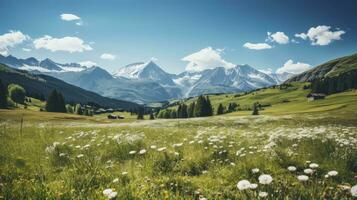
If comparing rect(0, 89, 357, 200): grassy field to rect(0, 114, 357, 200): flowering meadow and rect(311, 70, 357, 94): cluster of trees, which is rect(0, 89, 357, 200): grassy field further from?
rect(311, 70, 357, 94): cluster of trees

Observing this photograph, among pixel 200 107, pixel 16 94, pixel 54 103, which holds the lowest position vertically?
pixel 200 107

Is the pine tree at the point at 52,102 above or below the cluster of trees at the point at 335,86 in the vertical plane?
below

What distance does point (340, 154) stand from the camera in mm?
8820

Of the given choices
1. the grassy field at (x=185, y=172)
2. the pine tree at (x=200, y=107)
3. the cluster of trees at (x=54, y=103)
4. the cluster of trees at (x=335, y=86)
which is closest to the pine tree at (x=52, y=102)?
the cluster of trees at (x=54, y=103)

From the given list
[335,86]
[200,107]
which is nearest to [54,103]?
[200,107]

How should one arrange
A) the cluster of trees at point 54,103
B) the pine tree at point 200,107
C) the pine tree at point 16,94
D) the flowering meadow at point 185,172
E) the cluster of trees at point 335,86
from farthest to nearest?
the cluster of trees at point 335,86, the pine tree at point 16,94, the pine tree at point 200,107, the cluster of trees at point 54,103, the flowering meadow at point 185,172

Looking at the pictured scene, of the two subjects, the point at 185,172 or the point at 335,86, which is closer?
the point at 185,172

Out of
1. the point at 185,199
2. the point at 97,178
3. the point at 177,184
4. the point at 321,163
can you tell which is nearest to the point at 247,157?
Result: the point at 321,163

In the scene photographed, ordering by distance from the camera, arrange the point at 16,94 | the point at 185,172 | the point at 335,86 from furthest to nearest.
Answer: the point at 335,86 < the point at 16,94 < the point at 185,172

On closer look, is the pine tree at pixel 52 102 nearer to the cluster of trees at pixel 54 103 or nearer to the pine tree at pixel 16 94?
the cluster of trees at pixel 54 103

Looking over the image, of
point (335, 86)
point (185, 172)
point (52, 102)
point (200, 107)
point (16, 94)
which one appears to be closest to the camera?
point (185, 172)

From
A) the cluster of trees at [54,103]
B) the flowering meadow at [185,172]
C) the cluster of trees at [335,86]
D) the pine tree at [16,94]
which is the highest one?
the cluster of trees at [335,86]

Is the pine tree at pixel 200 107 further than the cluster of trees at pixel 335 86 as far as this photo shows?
No

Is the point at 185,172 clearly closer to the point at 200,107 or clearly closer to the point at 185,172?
the point at 185,172
